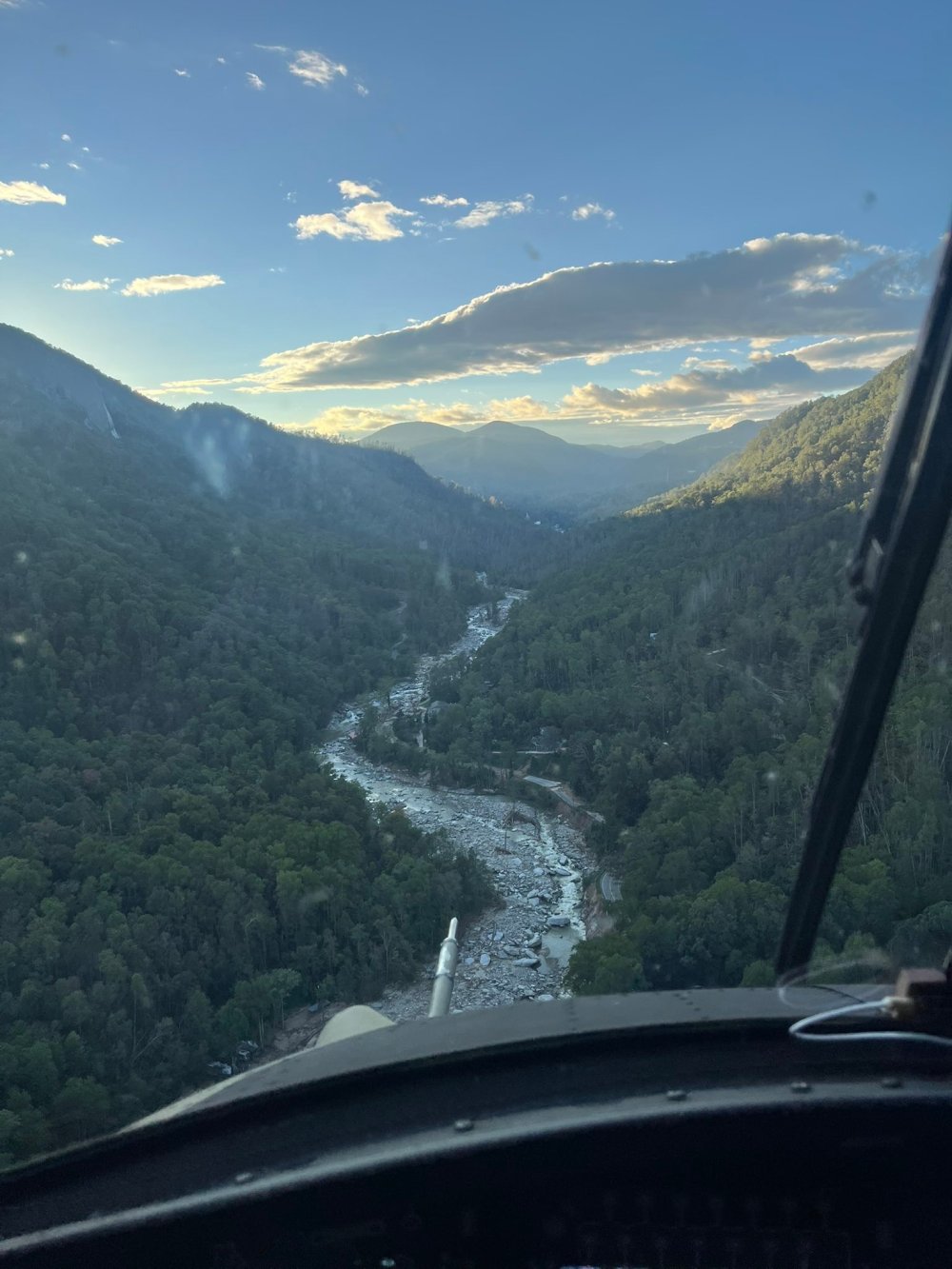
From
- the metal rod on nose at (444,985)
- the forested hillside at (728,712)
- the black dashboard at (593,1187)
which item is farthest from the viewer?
the forested hillside at (728,712)

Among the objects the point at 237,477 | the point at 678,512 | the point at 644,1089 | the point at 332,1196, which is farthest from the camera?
the point at 237,477

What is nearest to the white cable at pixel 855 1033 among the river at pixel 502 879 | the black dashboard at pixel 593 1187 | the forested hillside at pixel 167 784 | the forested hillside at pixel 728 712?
the black dashboard at pixel 593 1187

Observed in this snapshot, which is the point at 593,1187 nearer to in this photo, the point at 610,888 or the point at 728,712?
the point at 610,888

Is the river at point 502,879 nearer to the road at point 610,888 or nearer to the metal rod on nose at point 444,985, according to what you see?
the road at point 610,888

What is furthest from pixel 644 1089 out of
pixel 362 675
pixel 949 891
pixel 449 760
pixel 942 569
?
pixel 362 675

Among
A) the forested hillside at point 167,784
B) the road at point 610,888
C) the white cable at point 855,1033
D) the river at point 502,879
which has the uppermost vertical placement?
the white cable at point 855,1033

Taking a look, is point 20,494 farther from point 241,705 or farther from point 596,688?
point 596,688

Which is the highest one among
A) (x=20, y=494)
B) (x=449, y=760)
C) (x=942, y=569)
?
(x=20, y=494)
